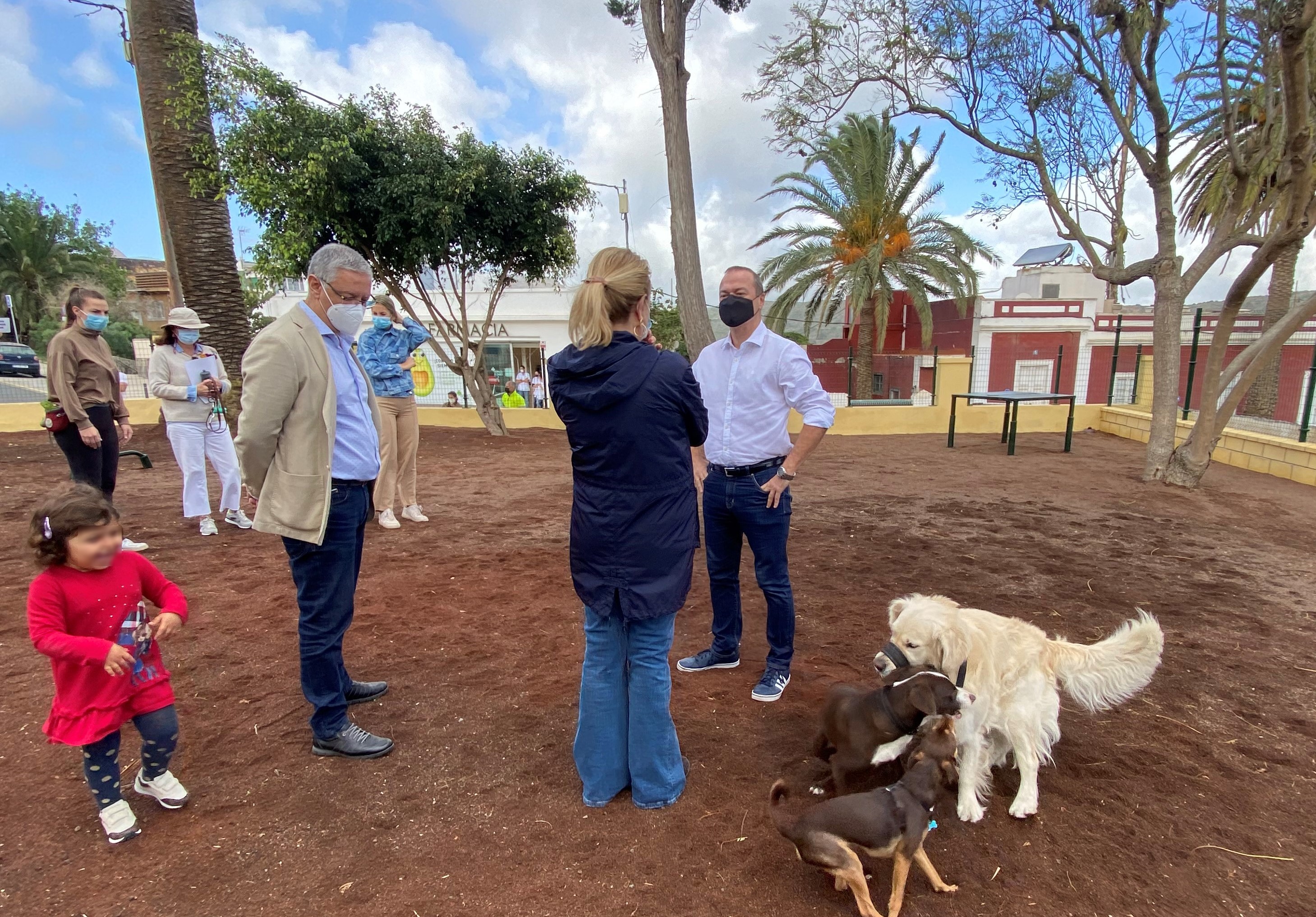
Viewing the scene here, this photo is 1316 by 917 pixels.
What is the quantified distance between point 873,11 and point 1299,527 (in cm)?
754

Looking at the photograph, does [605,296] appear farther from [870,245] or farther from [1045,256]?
[1045,256]

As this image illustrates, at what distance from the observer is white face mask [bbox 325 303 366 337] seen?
2750 millimetres

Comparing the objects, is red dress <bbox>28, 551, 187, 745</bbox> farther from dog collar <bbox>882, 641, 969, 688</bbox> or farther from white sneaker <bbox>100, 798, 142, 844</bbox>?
dog collar <bbox>882, 641, 969, 688</bbox>

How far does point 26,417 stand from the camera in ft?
41.1

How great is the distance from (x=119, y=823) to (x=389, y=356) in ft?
14.0

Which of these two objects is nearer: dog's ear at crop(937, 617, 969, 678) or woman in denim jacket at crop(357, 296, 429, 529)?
dog's ear at crop(937, 617, 969, 678)

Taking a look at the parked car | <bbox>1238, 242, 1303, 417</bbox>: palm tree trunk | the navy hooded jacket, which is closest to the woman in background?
the navy hooded jacket

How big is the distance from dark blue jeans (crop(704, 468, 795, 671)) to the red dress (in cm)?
220

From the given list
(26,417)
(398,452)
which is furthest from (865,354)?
(26,417)

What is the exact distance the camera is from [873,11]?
8648 millimetres

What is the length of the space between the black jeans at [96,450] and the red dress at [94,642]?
149 inches

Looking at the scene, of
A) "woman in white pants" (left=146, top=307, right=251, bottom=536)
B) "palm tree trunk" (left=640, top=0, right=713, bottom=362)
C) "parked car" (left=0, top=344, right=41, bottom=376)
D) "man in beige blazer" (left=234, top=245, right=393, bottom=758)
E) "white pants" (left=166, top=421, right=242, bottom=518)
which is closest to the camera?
"man in beige blazer" (left=234, top=245, right=393, bottom=758)

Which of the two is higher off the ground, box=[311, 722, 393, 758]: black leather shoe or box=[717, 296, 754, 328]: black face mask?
box=[717, 296, 754, 328]: black face mask

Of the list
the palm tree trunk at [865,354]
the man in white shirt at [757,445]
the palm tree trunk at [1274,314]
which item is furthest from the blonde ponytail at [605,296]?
the palm tree trunk at [865,354]
